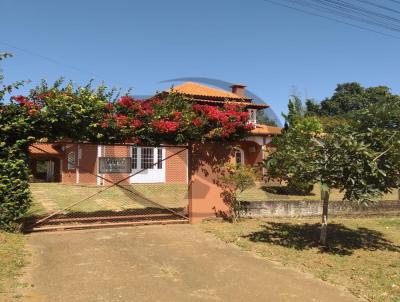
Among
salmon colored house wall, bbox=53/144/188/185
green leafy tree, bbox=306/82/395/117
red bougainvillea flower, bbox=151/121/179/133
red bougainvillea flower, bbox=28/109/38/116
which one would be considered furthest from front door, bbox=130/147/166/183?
green leafy tree, bbox=306/82/395/117

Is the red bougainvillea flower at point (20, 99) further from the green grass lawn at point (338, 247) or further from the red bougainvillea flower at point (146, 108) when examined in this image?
the green grass lawn at point (338, 247)

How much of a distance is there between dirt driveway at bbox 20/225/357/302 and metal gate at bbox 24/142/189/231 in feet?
5.84

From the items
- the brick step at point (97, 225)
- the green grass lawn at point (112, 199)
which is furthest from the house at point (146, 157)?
the brick step at point (97, 225)

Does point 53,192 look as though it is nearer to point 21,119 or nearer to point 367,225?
point 21,119

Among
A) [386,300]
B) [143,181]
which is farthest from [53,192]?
[386,300]

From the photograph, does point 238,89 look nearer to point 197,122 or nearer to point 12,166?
point 197,122

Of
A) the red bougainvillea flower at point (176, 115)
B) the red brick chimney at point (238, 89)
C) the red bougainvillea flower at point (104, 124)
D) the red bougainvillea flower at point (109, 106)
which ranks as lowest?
the red bougainvillea flower at point (104, 124)

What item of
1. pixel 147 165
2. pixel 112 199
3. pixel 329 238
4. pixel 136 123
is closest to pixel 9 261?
pixel 136 123

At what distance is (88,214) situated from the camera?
1243 centimetres

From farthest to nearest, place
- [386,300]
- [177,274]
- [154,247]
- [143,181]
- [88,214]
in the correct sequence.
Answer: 1. [143,181]
2. [88,214]
3. [154,247]
4. [177,274]
5. [386,300]

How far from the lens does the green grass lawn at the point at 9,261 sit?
577 centimetres

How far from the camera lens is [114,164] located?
1166cm

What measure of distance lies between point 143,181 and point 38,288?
61.1ft

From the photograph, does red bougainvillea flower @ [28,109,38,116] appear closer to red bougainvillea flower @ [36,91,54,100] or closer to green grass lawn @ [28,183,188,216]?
red bougainvillea flower @ [36,91,54,100]
